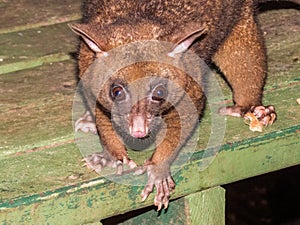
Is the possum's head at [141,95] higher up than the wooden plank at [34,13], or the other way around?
the possum's head at [141,95]

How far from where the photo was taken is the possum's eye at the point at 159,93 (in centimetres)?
366

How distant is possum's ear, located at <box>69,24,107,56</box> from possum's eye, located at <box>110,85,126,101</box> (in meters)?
0.20

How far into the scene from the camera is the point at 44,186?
3430mm

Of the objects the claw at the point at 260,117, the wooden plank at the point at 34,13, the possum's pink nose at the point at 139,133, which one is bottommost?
the wooden plank at the point at 34,13

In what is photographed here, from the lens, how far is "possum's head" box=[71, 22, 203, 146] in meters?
3.58

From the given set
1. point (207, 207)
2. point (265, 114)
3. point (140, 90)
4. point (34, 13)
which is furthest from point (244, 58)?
point (34, 13)

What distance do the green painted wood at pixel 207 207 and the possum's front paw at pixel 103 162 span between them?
0.40 meters

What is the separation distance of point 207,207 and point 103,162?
646 millimetres

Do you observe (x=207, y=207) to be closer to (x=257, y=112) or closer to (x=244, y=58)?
(x=257, y=112)

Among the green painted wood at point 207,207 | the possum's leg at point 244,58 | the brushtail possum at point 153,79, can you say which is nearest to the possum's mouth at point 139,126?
the brushtail possum at point 153,79

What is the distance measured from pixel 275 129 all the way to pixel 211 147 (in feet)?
1.32

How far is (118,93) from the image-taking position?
12.0ft

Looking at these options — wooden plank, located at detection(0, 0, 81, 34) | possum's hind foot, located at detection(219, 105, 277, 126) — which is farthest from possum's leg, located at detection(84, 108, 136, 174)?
wooden plank, located at detection(0, 0, 81, 34)

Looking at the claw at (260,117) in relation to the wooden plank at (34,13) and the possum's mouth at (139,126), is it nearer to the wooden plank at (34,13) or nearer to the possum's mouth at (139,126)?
the possum's mouth at (139,126)
